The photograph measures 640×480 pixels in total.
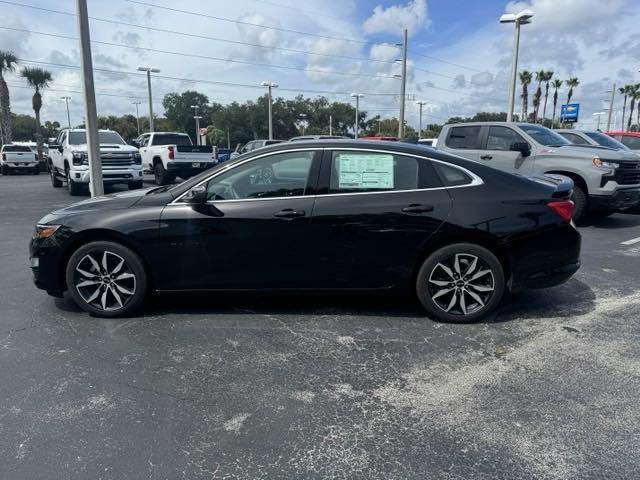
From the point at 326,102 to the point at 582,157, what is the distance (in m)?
92.2

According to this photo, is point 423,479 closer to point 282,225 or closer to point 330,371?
point 330,371

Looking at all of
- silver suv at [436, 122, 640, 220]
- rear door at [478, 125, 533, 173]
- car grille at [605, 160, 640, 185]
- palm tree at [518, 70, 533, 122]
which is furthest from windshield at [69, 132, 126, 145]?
palm tree at [518, 70, 533, 122]

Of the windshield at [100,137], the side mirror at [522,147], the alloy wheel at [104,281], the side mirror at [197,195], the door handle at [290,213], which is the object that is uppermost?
the windshield at [100,137]

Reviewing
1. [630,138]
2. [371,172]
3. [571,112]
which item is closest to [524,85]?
[571,112]

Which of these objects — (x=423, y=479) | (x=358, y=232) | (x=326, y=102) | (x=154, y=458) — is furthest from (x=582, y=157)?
(x=326, y=102)

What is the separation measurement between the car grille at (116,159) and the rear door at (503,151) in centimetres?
1047

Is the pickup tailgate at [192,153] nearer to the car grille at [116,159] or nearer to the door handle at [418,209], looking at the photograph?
the car grille at [116,159]

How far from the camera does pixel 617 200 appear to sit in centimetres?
894

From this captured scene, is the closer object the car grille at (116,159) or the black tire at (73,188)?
the car grille at (116,159)

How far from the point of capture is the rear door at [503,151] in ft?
31.4

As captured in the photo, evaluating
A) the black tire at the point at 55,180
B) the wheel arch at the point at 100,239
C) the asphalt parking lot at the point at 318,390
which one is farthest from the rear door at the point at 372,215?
the black tire at the point at 55,180

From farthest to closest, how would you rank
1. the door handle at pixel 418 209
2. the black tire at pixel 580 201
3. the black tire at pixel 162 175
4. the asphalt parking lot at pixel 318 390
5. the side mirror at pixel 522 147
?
the black tire at pixel 162 175
the side mirror at pixel 522 147
the black tire at pixel 580 201
the door handle at pixel 418 209
the asphalt parking lot at pixel 318 390

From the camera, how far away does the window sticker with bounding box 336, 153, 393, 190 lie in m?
4.31

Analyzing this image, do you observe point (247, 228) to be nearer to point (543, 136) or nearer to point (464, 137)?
point (464, 137)
